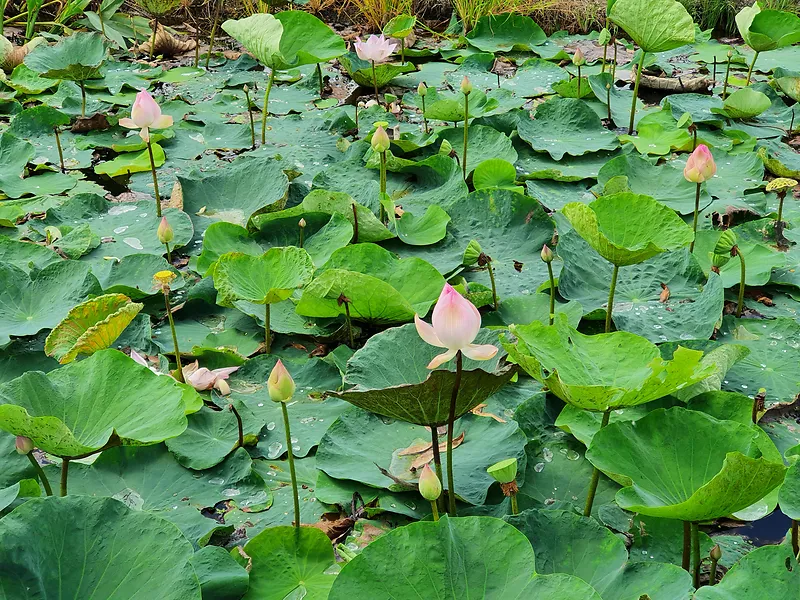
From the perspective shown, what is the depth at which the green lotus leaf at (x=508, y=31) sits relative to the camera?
4.99 m

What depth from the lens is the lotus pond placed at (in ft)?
4.48

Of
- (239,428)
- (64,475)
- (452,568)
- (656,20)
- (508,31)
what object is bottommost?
(508,31)

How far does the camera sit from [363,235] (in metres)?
2.66

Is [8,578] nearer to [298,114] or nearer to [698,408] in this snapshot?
[698,408]

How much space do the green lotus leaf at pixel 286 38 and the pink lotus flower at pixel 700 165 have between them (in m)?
1.80

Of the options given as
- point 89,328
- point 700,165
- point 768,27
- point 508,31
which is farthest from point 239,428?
point 508,31

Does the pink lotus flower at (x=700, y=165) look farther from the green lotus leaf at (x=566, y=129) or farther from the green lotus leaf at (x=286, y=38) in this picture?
the green lotus leaf at (x=286, y=38)

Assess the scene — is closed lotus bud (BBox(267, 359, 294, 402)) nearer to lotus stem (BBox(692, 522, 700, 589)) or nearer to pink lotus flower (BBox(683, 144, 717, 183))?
lotus stem (BBox(692, 522, 700, 589))

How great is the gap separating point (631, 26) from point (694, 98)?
75 centimetres

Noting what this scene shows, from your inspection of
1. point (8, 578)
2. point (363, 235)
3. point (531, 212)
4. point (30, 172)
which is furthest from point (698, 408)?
point (30, 172)

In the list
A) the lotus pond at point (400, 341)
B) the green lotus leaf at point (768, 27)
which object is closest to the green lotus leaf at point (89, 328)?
the lotus pond at point (400, 341)

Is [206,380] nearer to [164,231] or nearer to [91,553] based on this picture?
[164,231]

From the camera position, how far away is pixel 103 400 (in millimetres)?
1691

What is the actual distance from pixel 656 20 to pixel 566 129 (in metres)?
0.56
